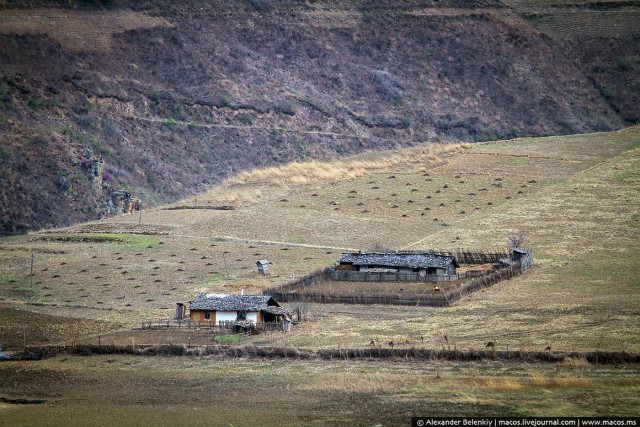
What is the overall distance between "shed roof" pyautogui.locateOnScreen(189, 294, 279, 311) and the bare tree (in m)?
17.3

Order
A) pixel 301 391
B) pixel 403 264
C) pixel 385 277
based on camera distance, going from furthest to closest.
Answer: pixel 385 277 < pixel 403 264 < pixel 301 391

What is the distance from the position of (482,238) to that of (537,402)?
105 ft

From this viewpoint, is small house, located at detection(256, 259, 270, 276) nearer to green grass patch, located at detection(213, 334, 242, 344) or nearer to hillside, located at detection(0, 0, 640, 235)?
green grass patch, located at detection(213, 334, 242, 344)

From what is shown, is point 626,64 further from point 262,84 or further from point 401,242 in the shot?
point 401,242

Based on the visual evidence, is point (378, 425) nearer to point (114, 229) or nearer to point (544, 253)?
point (544, 253)

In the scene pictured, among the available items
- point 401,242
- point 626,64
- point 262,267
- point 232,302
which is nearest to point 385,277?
point 262,267

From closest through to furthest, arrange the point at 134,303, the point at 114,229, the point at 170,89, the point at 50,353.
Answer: the point at 50,353
the point at 134,303
the point at 114,229
the point at 170,89

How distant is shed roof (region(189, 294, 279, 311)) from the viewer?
59531 mm

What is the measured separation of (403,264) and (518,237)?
1049 cm

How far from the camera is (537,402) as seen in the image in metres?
44.4

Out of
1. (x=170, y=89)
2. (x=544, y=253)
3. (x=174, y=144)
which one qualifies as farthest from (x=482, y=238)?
(x=170, y=89)

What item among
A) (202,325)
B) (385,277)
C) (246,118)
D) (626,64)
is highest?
(626,64)

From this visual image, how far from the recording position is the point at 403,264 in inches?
2643

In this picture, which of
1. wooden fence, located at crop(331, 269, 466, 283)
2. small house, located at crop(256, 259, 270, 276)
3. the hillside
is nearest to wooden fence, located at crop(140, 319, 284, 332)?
small house, located at crop(256, 259, 270, 276)
